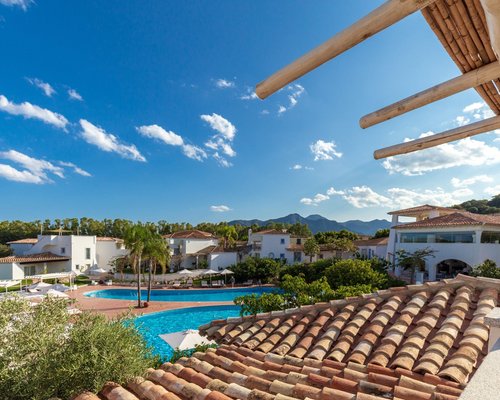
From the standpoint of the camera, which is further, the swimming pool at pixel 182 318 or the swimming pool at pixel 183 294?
the swimming pool at pixel 183 294

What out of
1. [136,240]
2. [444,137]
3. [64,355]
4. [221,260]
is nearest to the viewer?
[444,137]

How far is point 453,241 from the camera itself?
2762cm

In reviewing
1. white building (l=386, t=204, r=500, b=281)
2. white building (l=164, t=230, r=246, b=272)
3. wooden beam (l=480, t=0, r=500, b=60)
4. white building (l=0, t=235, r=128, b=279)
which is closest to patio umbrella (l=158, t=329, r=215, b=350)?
wooden beam (l=480, t=0, r=500, b=60)

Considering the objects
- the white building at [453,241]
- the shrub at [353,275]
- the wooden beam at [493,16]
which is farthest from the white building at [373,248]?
the wooden beam at [493,16]

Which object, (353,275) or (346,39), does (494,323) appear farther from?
(353,275)

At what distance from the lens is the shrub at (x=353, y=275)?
19781mm

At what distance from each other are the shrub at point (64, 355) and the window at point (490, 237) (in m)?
31.6

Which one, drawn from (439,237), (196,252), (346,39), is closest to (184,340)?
(346,39)

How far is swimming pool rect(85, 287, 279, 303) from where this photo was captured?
29188 mm

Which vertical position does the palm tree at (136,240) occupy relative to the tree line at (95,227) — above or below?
below

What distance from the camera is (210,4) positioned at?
13.6m

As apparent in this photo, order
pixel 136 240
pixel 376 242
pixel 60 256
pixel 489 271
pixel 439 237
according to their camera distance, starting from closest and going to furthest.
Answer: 1. pixel 489 271
2. pixel 136 240
3. pixel 439 237
4. pixel 60 256
5. pixel 376 242

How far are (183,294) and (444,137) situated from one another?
103 ft

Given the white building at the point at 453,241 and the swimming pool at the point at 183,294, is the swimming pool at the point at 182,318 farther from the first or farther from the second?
the white building at the point at 453,241
